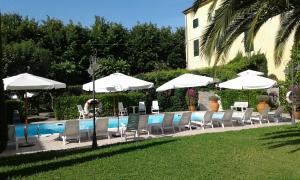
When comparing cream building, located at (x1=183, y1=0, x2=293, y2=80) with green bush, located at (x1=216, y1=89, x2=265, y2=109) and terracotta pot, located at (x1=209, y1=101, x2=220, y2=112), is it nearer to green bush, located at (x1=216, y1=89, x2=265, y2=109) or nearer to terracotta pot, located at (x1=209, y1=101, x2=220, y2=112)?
green bush, located at (x1=216, y1=89, x2=265, y2=109)

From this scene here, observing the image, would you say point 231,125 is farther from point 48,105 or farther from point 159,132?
point 48,105

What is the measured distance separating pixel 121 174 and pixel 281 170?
3.20 m

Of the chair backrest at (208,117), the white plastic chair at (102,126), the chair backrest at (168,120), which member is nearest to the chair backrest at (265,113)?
the chair backrest at (208,117)

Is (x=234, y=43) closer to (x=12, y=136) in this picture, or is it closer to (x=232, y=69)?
(x=232, y=69)

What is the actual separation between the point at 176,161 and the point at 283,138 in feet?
15.0

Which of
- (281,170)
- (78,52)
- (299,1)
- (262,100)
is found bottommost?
(281,170)

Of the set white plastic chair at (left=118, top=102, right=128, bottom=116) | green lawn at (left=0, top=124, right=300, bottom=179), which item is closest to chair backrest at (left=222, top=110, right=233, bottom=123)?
green lawn at (left=0, top=124, right=300, bottom=179)

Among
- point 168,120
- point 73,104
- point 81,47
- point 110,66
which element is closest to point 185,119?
point 168,120

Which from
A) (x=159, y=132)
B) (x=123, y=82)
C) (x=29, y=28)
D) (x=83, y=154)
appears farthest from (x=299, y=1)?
(x=29, y=28)

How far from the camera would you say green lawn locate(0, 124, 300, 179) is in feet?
26.3

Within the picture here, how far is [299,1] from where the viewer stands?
401 inches

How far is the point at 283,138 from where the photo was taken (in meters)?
12.3

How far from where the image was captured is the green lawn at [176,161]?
8.02 m

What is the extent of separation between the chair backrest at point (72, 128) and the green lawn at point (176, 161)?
7.80 feet
